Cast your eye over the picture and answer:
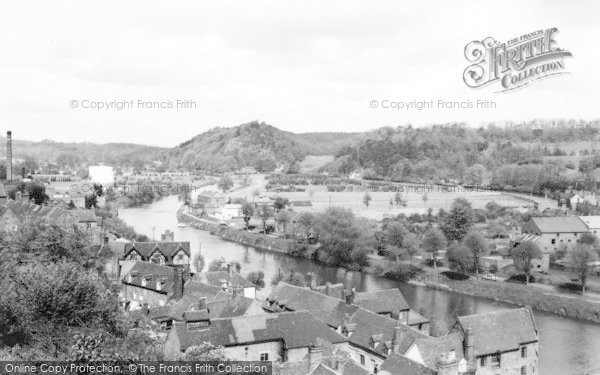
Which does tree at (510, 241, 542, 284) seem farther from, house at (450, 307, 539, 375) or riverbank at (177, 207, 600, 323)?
house at (450, 307, 539, 375)

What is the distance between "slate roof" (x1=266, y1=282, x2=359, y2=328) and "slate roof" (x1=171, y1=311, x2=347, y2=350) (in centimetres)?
256

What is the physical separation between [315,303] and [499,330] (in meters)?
7.39

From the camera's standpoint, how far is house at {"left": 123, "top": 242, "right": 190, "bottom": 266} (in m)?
37.6

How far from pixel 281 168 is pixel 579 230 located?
14860 cm

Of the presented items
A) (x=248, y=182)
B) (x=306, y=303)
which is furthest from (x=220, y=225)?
(x=248, y=182)

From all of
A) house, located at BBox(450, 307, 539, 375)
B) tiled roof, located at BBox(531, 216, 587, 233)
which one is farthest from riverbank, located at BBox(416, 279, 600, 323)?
house, located at BBox(450, 307, 539, 375)

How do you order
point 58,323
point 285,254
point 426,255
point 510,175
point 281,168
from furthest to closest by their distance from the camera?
point 281,168 → point 510,175 → point 285,254 → point 426,255 → point 58,323

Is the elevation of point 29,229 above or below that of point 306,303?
above

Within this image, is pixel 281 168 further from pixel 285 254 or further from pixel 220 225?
pixel 285 254

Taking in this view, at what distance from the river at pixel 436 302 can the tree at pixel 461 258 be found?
358 cm

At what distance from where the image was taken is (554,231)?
173ft

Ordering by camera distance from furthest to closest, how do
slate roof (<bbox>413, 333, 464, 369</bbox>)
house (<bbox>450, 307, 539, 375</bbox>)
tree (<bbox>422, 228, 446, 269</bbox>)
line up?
tree (<bbox>422, 228, 446, 269</bbox>), house (<bbox>450, 307, 539, 375</bbox>), slate roof (<bbox>413, 333, 464, 369</bbox>)

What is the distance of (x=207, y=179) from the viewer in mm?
164625

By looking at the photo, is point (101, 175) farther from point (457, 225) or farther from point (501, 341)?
point (501, 341)
